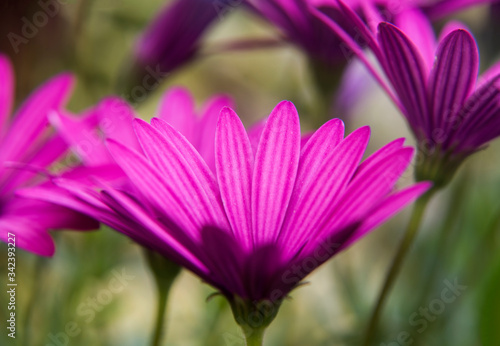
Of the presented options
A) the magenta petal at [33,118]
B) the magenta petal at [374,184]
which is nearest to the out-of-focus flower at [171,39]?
the magenta petal at [33,118]

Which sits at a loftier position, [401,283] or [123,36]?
[123,36]

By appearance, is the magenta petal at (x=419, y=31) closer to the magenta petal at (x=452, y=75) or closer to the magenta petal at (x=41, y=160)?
the magenta petal at (x=452, y=75)

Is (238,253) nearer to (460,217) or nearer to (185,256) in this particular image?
(185,256)

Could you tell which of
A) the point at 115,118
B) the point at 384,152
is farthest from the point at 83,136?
the point at 384,152

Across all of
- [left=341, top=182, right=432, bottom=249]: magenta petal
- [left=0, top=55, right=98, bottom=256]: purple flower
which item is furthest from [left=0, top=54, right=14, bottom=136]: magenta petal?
[left=341, top=182, right=432, bottom=249]: magenta petal

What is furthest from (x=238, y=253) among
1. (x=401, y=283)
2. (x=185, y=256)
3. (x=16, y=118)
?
(x=401, y=283)

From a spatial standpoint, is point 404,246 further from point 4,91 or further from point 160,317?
point 4,91

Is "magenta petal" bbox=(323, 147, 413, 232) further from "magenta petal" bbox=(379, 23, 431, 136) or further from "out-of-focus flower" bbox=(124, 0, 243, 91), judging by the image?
"out-of-focus flower" bbox=(124, 0, 243, 91)
